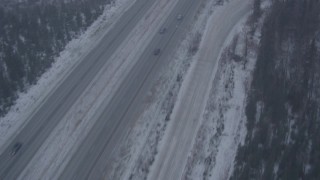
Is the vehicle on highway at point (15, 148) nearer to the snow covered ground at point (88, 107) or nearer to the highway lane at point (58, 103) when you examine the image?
the highway lane at point (58, 103)

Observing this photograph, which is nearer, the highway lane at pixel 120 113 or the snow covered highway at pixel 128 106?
the highway lane at pixel 120 113

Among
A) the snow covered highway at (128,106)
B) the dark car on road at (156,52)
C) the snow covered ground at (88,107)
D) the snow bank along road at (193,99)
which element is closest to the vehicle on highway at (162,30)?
the snow covered highway at (128,106)

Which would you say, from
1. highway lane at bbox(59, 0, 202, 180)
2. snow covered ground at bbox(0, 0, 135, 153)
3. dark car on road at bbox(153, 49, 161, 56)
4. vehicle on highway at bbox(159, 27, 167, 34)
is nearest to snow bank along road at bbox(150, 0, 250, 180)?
highway lane at bbox(59, 0, 202, 180)

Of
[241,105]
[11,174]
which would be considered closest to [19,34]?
[11,174]

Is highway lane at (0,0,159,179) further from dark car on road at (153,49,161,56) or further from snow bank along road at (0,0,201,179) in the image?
dark car on road at (153,49,161,56)

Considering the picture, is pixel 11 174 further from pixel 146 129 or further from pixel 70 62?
pixel 70 62

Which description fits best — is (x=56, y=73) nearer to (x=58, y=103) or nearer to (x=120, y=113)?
(x=58, y=103)
